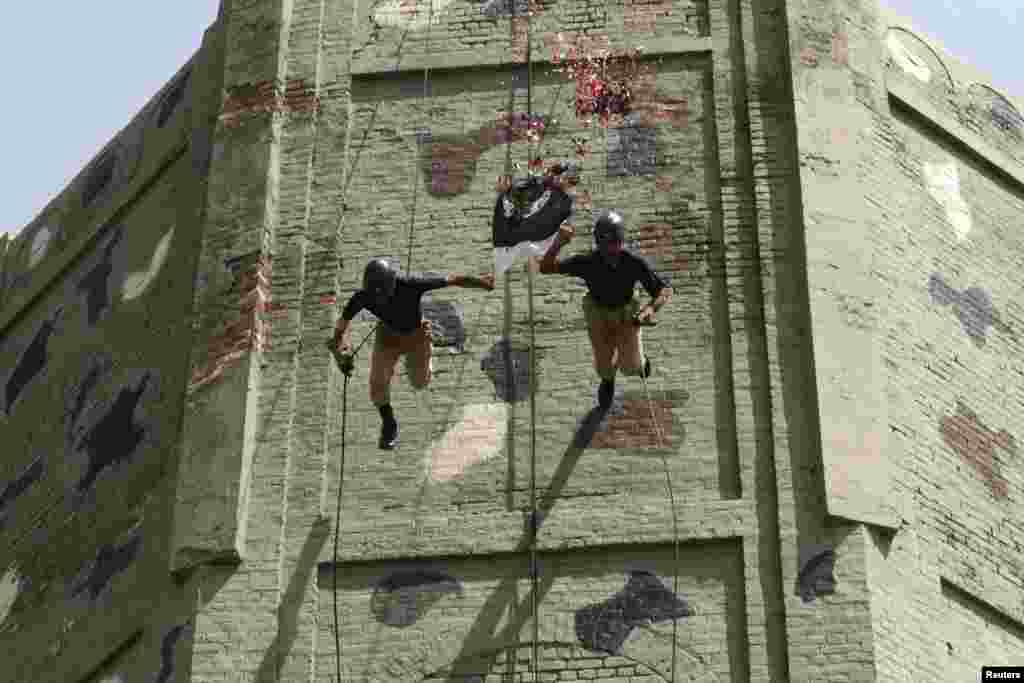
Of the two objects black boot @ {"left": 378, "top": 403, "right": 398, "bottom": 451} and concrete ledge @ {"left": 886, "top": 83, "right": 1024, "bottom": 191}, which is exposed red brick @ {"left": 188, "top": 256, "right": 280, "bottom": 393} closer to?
black boot @ {"left": 378, "top": 403, "right": 398, "bottom": 451}

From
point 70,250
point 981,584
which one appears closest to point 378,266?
point 981,584

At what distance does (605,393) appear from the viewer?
64.7 ft


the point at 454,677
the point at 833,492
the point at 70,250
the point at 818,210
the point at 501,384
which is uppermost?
the point at 70,250

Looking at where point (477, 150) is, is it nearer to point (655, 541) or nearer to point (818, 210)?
point (818, 210)

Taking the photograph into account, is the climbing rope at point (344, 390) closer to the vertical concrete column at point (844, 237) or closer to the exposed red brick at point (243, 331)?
the exposed red brick at point (243, 331)

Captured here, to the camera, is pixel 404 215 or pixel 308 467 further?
pixel 404 215

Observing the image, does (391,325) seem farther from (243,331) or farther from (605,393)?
(243,331)

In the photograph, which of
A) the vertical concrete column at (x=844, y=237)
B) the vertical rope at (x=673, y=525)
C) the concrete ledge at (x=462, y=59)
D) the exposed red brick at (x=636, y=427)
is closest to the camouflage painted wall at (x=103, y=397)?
the concrete ledge at (x=462, y=59)

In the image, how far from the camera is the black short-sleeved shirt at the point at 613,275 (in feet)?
60.9

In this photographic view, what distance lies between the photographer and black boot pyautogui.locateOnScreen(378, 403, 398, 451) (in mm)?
19531

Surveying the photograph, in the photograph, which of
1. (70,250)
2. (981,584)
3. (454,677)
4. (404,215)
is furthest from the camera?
(70,250)

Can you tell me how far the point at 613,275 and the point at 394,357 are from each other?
1.77 meters

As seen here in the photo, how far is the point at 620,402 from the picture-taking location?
19.8m

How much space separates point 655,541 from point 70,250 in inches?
314
